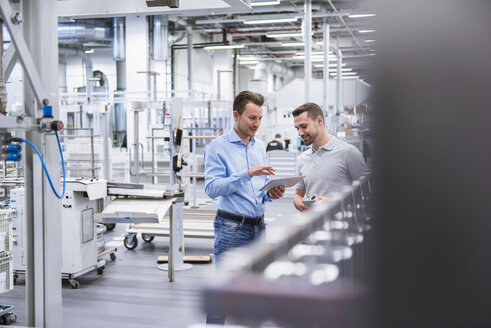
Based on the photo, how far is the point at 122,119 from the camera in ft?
45.8

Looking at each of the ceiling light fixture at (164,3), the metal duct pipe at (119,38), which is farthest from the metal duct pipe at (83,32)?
the ceiling light fixture at (164,3)

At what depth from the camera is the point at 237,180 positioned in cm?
230

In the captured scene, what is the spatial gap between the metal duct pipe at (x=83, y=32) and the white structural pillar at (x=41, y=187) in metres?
9.98

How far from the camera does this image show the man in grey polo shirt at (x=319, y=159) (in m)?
2.40

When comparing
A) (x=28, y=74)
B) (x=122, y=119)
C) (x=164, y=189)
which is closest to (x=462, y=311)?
(x=28, y=74)

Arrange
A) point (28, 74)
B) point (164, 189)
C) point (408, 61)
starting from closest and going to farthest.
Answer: point (408, 61), point (28, 74), point (164, 189)

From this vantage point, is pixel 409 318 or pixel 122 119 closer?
pixel 409 318

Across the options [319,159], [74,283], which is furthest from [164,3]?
[74,283]

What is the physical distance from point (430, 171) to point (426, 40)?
14cm

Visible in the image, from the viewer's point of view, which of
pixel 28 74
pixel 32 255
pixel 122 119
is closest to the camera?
pixel 28 74

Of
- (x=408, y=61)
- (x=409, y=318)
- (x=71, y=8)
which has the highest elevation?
(x=71, y=8)

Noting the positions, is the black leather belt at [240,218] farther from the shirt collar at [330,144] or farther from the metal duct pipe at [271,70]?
the metal duct pipe at [271,70]

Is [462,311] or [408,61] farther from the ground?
[408,61]

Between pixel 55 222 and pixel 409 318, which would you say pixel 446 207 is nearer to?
pixel 409 318
